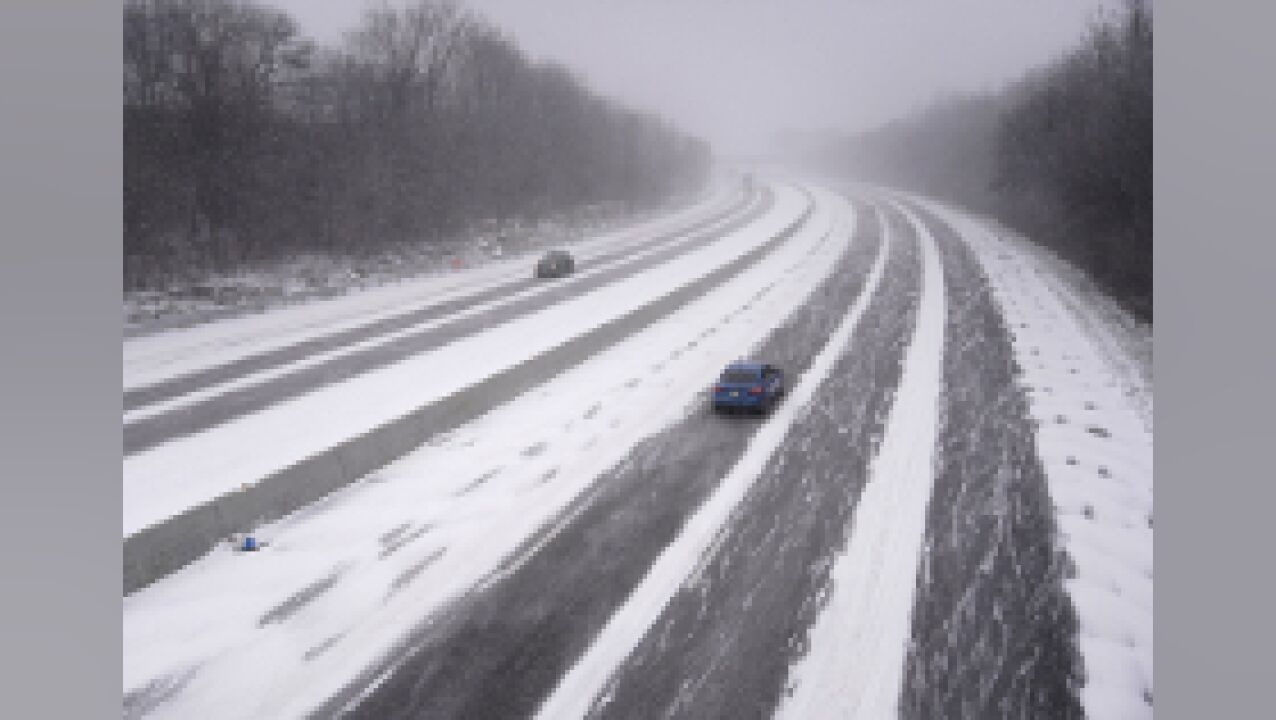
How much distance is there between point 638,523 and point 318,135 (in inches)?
1103

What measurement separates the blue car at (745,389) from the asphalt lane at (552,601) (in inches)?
29.9

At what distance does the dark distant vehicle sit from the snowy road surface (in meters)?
8.74

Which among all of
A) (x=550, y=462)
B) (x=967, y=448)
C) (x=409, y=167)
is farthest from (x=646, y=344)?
(x=409, y=167)

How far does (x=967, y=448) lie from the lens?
1195cm

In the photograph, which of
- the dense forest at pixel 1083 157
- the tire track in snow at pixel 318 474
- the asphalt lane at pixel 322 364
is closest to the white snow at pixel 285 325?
the asphalt lane at pixel 322 364

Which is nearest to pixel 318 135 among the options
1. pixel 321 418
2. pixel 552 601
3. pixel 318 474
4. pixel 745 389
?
pixel 321 418

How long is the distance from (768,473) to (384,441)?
24.0ft

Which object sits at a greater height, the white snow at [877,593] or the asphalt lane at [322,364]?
the asphalt lane at [322,364]

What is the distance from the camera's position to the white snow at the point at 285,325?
56.3ft

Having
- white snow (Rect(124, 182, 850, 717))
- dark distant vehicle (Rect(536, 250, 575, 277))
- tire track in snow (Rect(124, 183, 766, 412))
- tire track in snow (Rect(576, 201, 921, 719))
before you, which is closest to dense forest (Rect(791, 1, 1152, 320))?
tire track in snow (Rect(576, 201, 921, 719))

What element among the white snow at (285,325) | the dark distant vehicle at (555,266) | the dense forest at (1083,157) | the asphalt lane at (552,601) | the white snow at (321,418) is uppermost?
the dense forest at (1083,157)

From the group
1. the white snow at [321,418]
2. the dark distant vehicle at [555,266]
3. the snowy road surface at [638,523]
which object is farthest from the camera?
the dark distant vehicle at [555,266]

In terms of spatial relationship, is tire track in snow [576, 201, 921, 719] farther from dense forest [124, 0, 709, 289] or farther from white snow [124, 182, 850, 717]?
dense forest [124, 0, 709, 289]

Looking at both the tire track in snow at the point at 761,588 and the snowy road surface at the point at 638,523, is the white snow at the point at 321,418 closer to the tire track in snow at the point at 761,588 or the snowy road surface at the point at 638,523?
the snowy road surface at the point at 638,523
